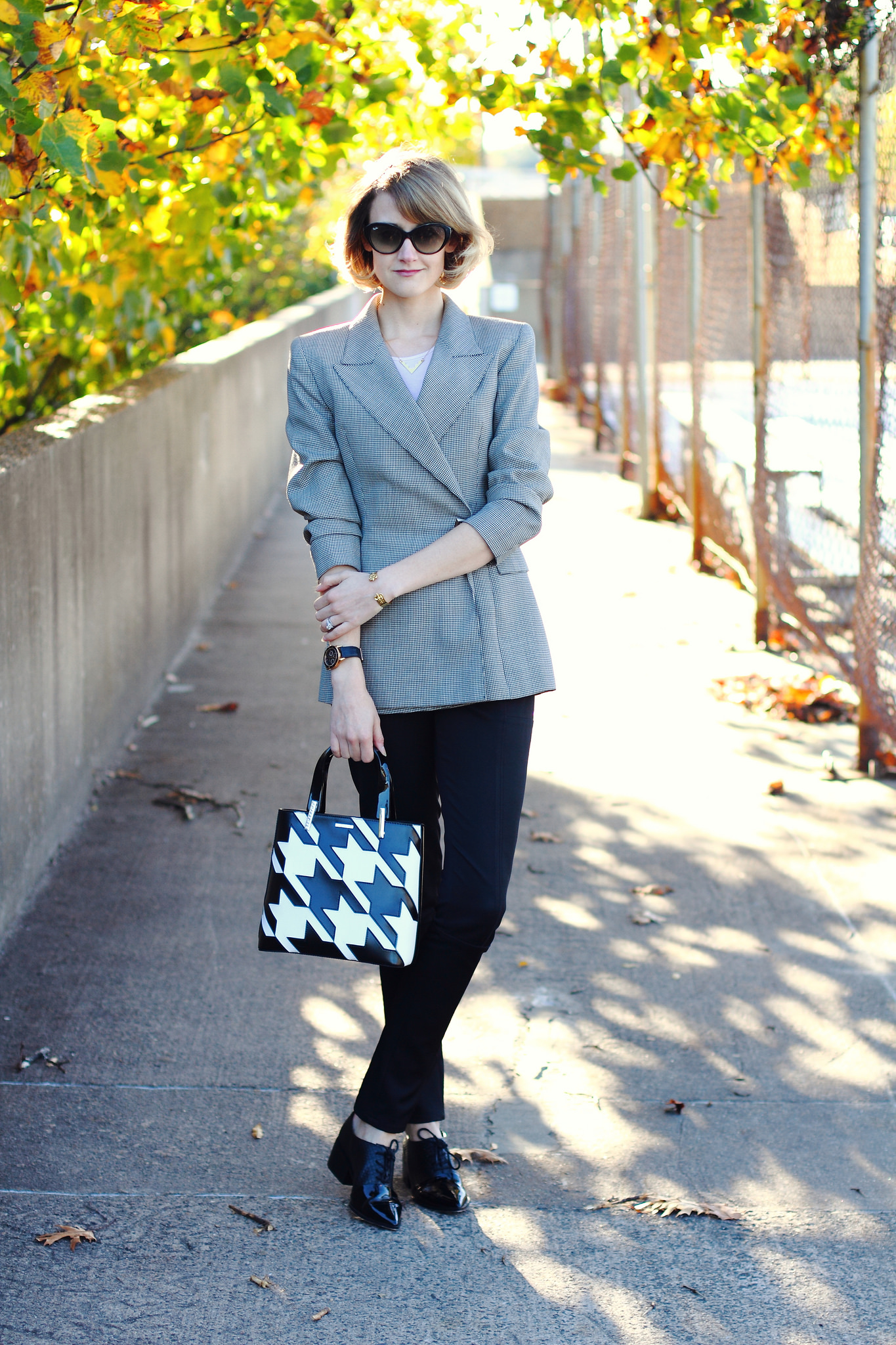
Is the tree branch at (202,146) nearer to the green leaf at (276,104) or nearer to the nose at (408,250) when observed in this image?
the green leaf at (276,104)

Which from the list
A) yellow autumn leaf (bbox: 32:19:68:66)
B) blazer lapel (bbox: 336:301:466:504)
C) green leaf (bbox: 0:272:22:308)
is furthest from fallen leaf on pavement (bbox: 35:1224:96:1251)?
green leaf (bbox: 0:272:22:308)

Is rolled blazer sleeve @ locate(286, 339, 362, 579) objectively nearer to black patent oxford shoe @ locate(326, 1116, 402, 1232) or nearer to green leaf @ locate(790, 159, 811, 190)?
black patent oxford shoe @ locate(326, 1116, 402, 1232)

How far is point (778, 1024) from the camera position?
4004mm

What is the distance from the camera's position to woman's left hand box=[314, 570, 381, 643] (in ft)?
9.70

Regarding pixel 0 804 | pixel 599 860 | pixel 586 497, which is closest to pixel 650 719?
pixel 599 860

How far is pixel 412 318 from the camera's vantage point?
308 centimetres

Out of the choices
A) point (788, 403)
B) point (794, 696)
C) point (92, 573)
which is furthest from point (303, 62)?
point (788, 403)

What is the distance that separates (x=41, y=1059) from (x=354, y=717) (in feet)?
4.65

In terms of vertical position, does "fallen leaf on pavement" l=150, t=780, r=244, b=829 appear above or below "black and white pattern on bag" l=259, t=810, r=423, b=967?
below

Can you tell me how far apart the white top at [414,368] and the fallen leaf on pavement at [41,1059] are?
6.18 feet

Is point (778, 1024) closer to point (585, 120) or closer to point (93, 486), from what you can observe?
point (585, 120)

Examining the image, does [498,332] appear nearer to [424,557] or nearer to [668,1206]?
[424,557]

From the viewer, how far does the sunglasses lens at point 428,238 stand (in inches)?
116

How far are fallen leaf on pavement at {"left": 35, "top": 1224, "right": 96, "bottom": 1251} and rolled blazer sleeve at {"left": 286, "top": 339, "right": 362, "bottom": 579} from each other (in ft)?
4.55
